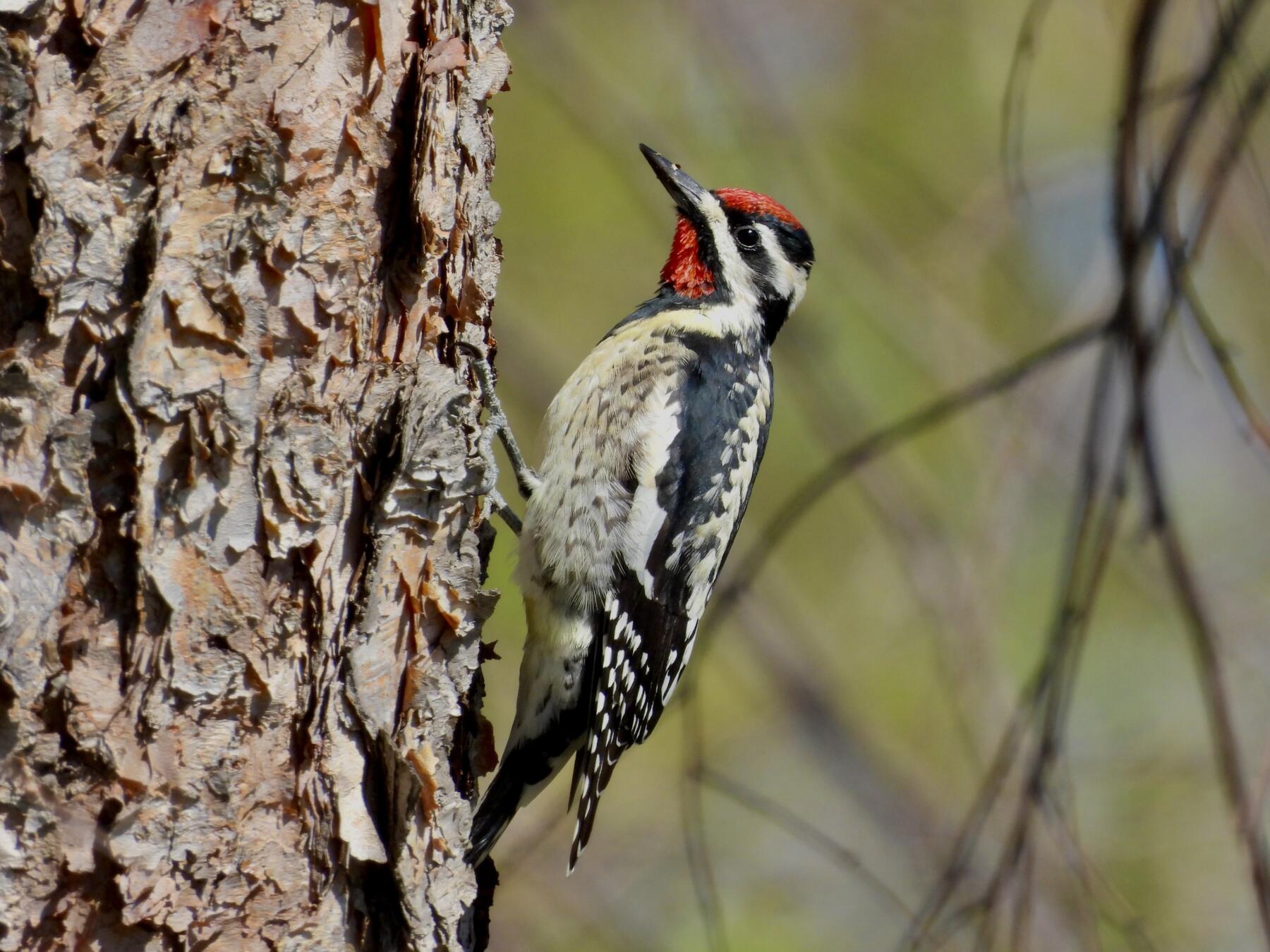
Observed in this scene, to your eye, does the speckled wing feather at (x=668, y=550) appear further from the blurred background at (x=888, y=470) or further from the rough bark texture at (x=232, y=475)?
the rough bark texture at (x=232, y=475)

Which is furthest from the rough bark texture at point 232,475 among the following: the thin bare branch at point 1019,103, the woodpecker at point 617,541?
the thin bare branch at point 1019,103

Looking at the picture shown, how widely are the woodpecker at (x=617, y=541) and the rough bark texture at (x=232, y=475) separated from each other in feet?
2.50

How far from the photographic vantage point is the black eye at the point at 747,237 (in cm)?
375

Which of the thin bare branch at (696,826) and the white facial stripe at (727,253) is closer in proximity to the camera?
the thin bare branch at (696,826)

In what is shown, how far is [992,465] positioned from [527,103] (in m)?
3.32

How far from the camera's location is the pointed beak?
12.0 ft

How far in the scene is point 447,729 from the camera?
2.25 meters

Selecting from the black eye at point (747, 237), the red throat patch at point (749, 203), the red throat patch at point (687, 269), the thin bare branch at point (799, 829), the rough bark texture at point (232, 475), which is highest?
the red throat patch at point (749, 203)

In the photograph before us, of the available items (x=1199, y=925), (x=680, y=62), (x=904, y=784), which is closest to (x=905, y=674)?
(x=904, y=784)

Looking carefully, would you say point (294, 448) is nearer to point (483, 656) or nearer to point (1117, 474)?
point (483, 656)

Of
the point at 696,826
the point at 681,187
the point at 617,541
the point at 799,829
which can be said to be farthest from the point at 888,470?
the point at 696,826

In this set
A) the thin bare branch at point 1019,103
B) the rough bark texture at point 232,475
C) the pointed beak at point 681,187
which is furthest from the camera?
the pointed beak at point 681,187

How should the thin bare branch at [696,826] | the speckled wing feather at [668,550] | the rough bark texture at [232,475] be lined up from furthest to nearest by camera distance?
the speckled wing feather at [668,550], the thin bare branch at [696,826], the rough bark texture at [232,475]

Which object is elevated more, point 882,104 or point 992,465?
point 882,104
